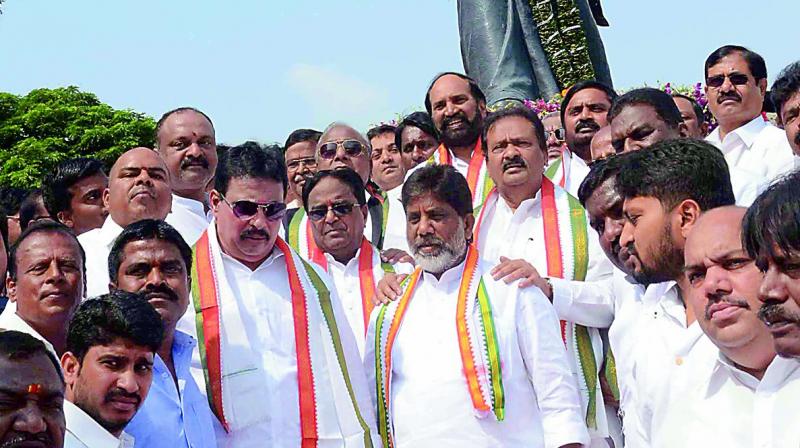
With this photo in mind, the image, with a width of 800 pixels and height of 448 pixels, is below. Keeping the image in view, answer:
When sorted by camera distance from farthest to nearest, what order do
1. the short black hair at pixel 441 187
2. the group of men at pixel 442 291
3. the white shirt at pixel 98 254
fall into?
the white shirt at pixel 98 254 < the short black hair at pixel 441 187 < the group of men at pixel 442 291

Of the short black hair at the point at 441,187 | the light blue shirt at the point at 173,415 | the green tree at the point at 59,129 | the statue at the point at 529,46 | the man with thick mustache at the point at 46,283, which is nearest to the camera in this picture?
the light blue shirt at the point at 173,415

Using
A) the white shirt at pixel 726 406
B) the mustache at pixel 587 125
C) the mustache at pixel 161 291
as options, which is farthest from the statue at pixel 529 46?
the white shirt at pixel 726 406

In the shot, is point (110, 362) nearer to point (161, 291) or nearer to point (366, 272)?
point (161, 291)

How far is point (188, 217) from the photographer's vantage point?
6.65 m

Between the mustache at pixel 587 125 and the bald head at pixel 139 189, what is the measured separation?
250 cm

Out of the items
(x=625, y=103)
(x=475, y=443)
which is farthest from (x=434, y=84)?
(x=475, y=443)

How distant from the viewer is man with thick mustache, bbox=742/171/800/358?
278 cm

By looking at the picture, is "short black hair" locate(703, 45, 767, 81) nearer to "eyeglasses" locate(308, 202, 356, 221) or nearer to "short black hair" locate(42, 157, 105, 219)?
"eyeglasses" locate(308, 202, 356, 221)

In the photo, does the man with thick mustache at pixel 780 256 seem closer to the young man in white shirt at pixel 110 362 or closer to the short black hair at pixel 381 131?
the young man in white shirt at pixel 110 362

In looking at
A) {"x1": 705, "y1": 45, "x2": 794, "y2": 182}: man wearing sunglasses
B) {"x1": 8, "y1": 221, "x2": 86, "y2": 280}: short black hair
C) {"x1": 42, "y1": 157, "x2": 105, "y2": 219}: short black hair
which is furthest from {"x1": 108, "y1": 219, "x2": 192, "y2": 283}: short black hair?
{"x1": 705, "y1": 45, "x2": 794, "y2": 182}: man wearing sunglasses

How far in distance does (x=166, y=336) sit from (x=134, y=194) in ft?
5.05

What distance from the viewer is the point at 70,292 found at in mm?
4512

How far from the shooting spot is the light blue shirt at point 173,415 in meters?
4.23

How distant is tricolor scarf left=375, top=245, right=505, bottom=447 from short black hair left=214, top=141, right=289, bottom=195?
2.74 feet
